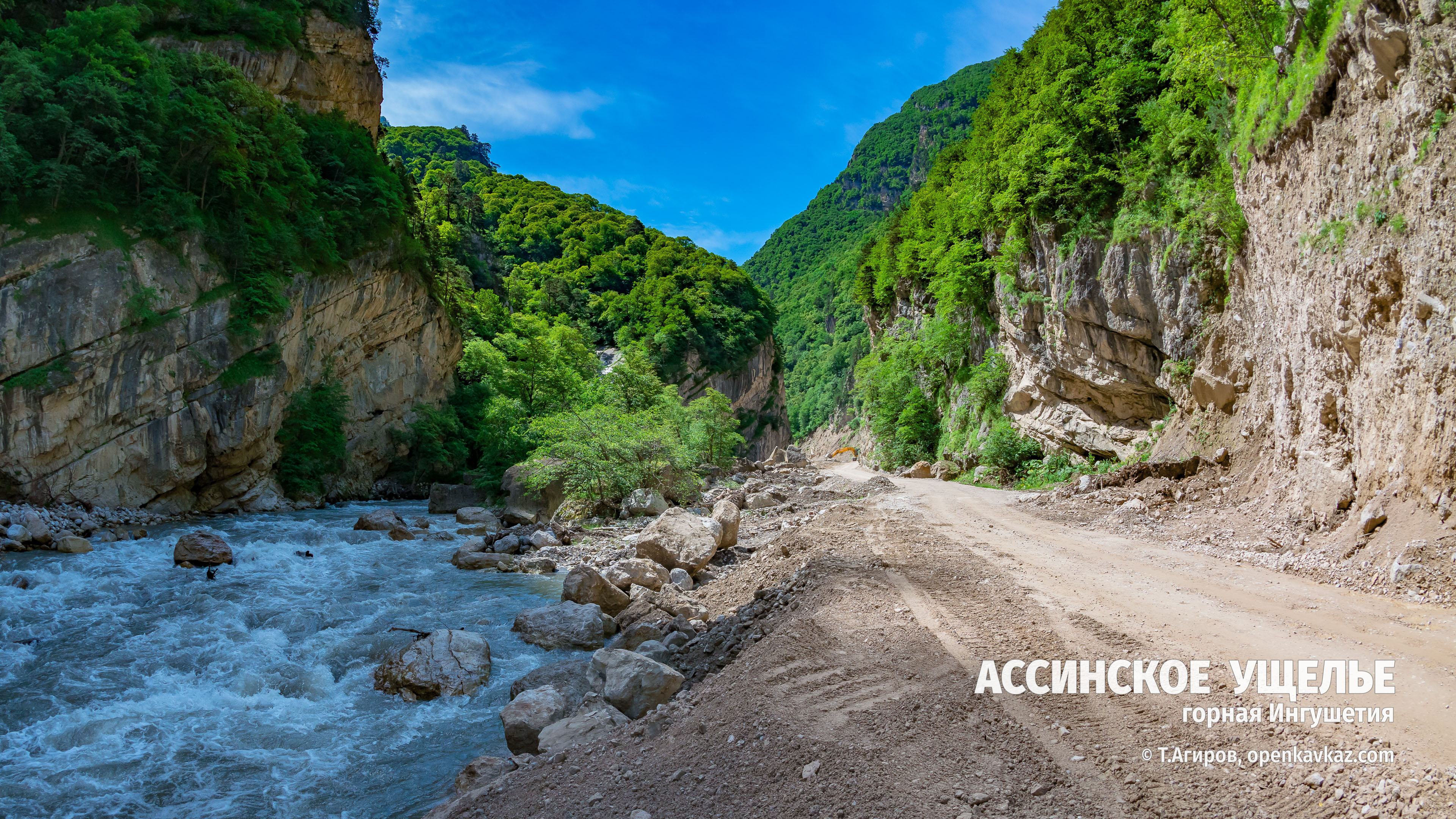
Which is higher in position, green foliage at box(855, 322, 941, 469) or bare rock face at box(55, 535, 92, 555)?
green foliage at box(855, 322, 941, 469)

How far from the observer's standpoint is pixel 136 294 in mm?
17797

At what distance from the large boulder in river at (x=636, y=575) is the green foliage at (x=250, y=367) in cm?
1631

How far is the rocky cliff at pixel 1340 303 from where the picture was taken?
7520 millimetres

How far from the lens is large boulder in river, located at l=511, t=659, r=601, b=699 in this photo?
22.7ft

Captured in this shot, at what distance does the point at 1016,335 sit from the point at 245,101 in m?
27.7

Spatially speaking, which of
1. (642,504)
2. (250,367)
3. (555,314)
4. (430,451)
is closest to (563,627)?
(642,504)

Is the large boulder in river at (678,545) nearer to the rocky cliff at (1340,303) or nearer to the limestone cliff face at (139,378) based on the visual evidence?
the rocky cliff at (1340,303)

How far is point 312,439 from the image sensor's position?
23.9 meters

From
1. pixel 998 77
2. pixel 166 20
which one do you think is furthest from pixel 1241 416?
pixel 166 20

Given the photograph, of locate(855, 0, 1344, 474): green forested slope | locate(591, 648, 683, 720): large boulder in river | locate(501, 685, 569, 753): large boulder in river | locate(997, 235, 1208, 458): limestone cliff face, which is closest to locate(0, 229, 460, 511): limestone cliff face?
locate(501, 685, 569, 753): large boulder in river

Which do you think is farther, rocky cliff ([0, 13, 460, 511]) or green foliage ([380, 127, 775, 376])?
green foliage ([380, 127, 775, 376])

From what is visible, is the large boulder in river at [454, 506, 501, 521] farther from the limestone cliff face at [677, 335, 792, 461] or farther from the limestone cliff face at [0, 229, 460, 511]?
the limestone cliff face at [677, 335, 792, 461]

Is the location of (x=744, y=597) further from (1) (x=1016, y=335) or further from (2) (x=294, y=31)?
(2) (x=294, y=31)

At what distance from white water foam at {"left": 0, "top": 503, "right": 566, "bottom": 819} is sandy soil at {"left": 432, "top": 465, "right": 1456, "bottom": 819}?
2.00 m
